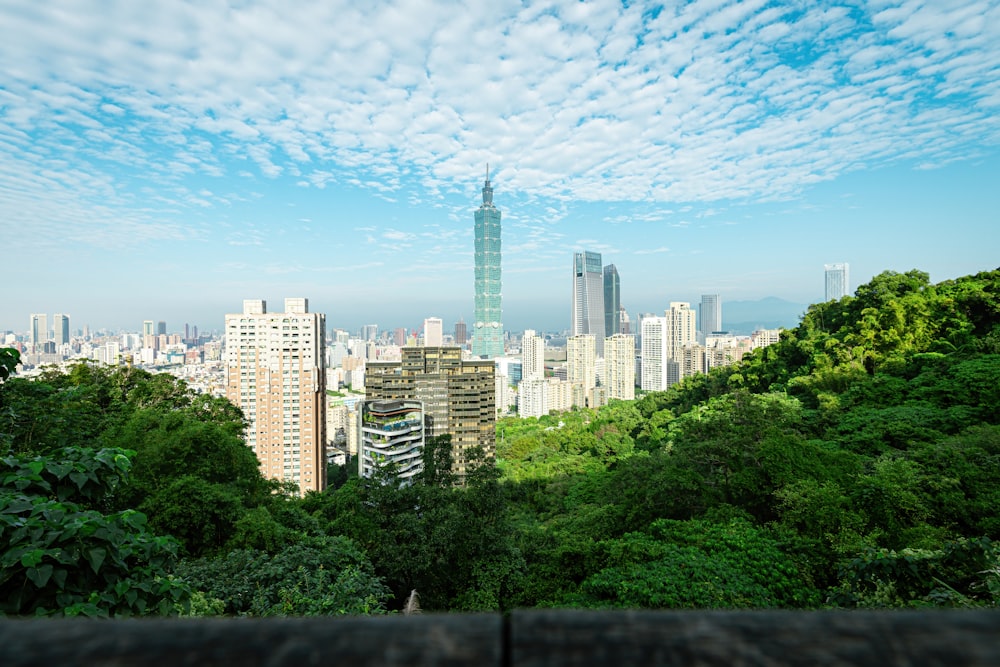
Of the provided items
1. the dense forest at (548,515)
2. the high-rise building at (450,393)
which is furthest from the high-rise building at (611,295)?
the dense forest at (548,515)

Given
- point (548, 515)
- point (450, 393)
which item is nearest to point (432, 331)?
point (450, 393)

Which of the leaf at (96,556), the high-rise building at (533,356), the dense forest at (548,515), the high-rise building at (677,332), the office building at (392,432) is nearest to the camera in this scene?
the leaf at (96,556)

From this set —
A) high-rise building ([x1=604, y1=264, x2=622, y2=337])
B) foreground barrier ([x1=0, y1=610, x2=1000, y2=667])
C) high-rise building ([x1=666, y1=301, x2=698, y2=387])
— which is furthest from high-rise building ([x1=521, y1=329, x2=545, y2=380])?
foreground barrier ([x1=0, y1=610, x2=1000, y2=667])

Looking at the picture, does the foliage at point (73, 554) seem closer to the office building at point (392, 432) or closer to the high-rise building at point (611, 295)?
Answer: the office building at point (392, 432)

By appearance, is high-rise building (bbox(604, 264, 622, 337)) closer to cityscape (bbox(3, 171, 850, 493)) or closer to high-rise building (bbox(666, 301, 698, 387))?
cityscape (bbox(3, 171, 850, 493))

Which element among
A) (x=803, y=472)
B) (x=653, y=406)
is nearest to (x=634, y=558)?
(x=803, y=472)

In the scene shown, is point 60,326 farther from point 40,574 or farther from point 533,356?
point 533,356
